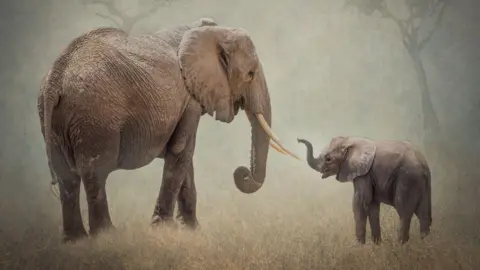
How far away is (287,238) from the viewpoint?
3.32 meters

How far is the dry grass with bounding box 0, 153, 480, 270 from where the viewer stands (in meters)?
3.02

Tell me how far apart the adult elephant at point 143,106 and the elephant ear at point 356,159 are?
0.43 metres

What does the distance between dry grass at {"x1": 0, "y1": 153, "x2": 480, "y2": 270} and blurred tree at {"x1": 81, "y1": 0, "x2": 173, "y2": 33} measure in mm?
1063

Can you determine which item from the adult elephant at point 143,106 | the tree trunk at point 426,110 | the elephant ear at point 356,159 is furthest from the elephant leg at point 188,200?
the tree trunk at point 426,110

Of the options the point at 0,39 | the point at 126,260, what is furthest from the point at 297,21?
the point at 126,260

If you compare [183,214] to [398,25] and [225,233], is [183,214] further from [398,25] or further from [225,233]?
[398,25]

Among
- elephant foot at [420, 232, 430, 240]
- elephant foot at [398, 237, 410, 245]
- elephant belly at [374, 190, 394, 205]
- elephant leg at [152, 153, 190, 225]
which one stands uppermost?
elephant leg at [152, 153, 190, 225]

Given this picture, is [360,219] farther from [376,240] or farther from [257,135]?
[257,135]

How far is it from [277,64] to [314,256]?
1855 millimetres

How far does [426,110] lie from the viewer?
165 inches

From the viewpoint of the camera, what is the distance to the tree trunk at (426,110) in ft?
13.1

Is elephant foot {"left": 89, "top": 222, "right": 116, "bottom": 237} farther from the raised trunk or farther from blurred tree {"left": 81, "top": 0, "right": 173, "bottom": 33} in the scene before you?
blurred tree {"left": 81, "top": 0, "right": 173, "bottom": 33}

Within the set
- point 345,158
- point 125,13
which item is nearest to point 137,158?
point 345,158

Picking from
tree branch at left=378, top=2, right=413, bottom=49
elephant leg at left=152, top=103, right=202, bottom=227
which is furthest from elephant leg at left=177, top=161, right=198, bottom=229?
tree branch at left=378, top=2, right=413, bottom=49
